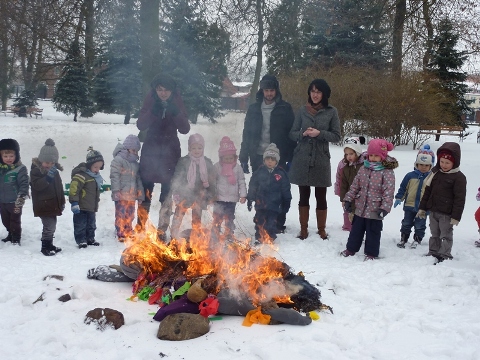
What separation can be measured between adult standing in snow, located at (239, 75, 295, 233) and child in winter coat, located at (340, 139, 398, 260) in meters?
1.20

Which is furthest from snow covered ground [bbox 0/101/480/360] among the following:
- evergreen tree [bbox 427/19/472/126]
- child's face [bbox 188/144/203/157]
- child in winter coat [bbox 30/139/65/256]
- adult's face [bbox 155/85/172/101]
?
evergreen tree [bbox 427/19/472/126]

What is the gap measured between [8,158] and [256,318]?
4136 mm

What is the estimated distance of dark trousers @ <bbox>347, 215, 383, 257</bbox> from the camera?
5980 mm

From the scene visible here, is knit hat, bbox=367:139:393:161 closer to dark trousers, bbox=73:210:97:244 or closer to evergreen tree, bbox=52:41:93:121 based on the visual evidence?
dark trousers, bbox=73:210:97:244

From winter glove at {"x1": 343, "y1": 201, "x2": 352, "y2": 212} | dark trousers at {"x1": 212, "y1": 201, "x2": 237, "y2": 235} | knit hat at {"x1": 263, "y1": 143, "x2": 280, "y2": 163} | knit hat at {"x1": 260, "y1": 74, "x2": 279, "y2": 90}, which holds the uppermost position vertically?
knit hat at {"x1": 260, "y1": 74, "x2": 279, "y2": 90}

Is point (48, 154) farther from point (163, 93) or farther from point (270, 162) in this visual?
point (270, 162)

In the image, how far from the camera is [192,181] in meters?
6.34

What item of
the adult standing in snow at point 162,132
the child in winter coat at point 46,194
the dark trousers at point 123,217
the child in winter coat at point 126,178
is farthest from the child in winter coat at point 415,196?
the child in winter coat at point 46,194

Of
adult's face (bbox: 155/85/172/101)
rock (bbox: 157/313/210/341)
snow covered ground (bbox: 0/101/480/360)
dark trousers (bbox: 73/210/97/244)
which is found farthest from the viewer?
dark trousers (bbox: 73/210/97/244)

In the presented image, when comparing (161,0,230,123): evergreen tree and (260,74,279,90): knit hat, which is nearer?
(260,74,279,90): knit hat

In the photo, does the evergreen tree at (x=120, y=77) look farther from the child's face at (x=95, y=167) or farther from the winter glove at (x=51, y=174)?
the winter glove at (x=51, y=174)

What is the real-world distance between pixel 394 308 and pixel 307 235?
8.18 feet

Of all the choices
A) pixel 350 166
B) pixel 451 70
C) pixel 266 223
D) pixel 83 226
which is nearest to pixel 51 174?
pixel 83 226

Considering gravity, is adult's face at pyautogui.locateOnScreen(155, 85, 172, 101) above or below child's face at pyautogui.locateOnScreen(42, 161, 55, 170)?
above
